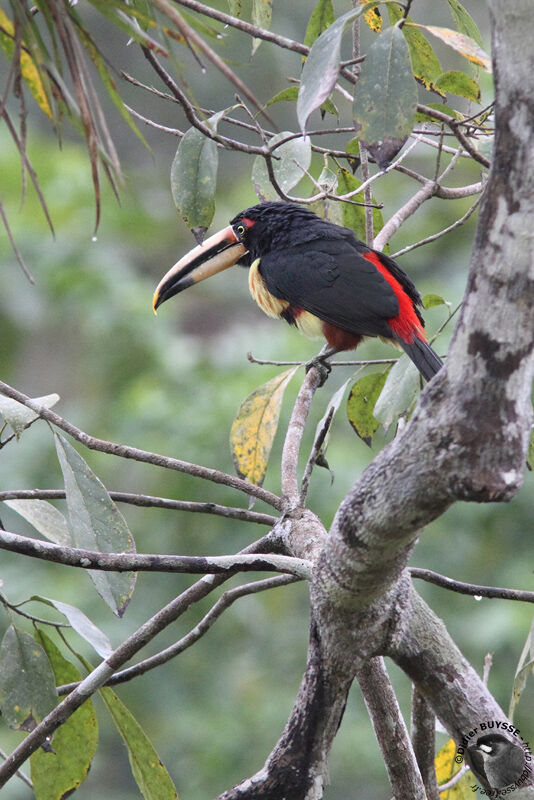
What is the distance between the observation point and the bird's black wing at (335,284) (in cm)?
308

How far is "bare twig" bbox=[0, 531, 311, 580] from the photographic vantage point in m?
1.43

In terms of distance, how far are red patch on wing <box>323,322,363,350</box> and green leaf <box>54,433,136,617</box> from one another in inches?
61.4

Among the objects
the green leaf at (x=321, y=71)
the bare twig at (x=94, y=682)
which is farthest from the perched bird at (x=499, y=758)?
the green leaf at (x=321, y=71)

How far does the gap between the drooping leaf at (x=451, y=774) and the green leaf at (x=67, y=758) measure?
816 millimetres

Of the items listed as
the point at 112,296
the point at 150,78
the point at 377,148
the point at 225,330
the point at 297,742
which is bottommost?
the point at 297,742

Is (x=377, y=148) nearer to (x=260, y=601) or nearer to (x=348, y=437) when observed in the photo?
(x=348, y=437)

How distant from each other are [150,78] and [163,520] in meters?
5.41

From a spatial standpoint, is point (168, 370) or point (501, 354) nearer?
point (501, 354)

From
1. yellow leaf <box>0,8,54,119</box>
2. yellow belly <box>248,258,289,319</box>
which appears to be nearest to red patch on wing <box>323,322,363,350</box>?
yellow belly <box>248,258,289,319</box>

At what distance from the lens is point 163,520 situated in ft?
17.4

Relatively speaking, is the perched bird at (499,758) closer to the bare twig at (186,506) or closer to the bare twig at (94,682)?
the bare twig at (94,682)

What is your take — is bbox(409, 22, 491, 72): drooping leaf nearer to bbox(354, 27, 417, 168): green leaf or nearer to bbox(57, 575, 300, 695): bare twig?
bbox(354, 27, 417, 168): green leaf

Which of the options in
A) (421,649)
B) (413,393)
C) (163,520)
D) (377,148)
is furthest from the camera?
(163,520)

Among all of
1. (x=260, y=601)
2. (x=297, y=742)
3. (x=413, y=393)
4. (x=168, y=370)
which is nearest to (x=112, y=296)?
(x=168, y=370)
